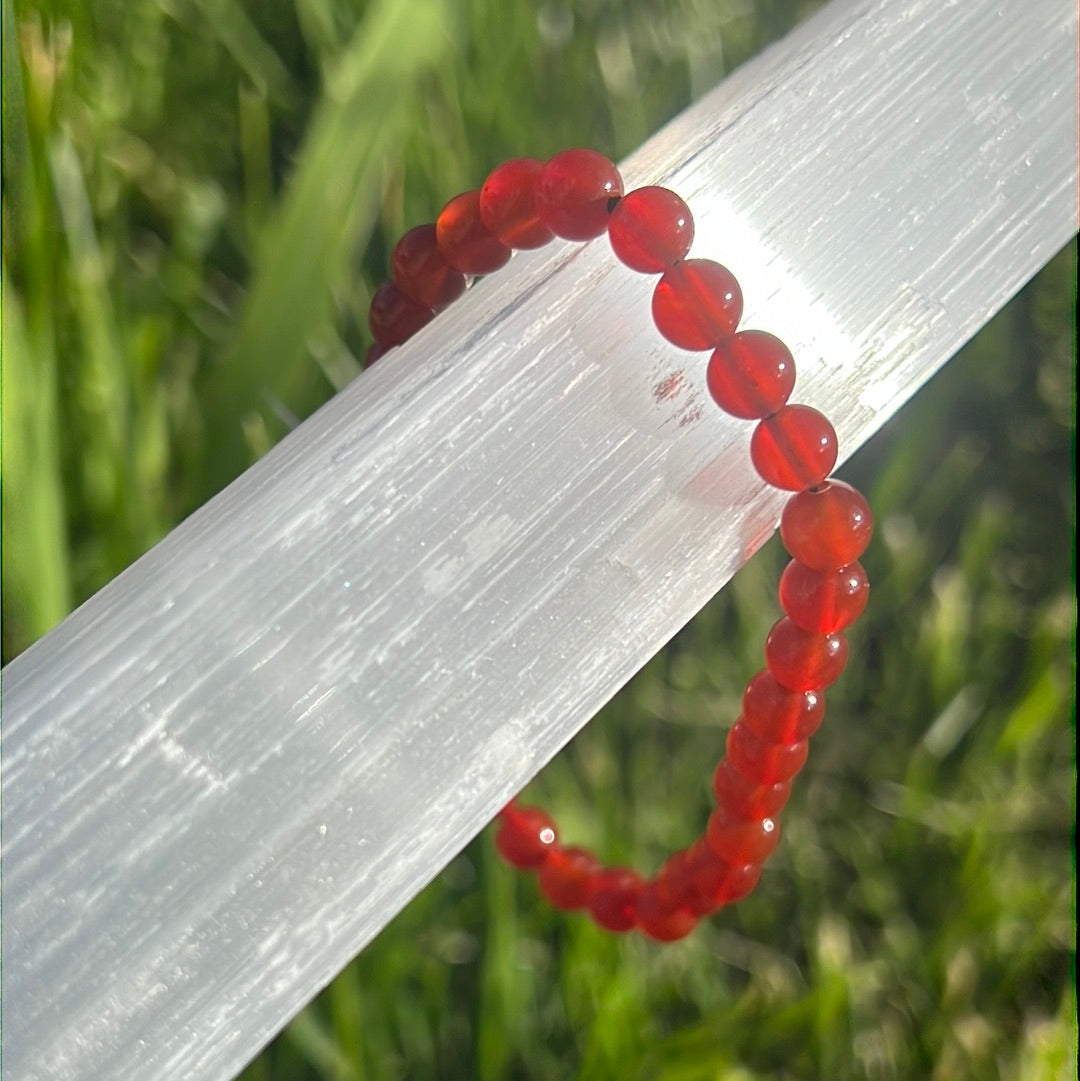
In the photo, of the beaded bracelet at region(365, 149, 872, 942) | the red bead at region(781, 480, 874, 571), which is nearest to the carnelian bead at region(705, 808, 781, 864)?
the beaded bracelet at region(365, 149, 872, 942)

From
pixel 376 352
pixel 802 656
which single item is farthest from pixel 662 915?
pixel 376 352

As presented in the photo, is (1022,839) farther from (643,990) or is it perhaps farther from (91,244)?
(91,244)

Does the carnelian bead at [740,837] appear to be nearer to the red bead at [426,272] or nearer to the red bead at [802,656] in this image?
the red bead at [802,656]

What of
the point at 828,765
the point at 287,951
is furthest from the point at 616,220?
the point at 828,765

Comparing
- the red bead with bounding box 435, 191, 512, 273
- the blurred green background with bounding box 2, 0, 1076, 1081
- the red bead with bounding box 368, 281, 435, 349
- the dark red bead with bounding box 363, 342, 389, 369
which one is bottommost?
the blurred green background with bounding box 2, 0, 1076, 1081

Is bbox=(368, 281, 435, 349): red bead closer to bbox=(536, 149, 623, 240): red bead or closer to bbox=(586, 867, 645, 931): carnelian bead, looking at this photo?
bbox=(536, 149, 623, 240): red bead

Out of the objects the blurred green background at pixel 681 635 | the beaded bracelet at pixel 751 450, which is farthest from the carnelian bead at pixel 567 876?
the blurred green background at pixel 681 635

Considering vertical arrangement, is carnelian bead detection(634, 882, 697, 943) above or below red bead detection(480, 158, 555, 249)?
below

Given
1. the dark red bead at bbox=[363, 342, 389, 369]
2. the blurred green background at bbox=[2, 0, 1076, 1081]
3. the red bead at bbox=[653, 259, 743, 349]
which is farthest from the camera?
the blurred green background at bbox=[2, 0, 1076, 1081]
